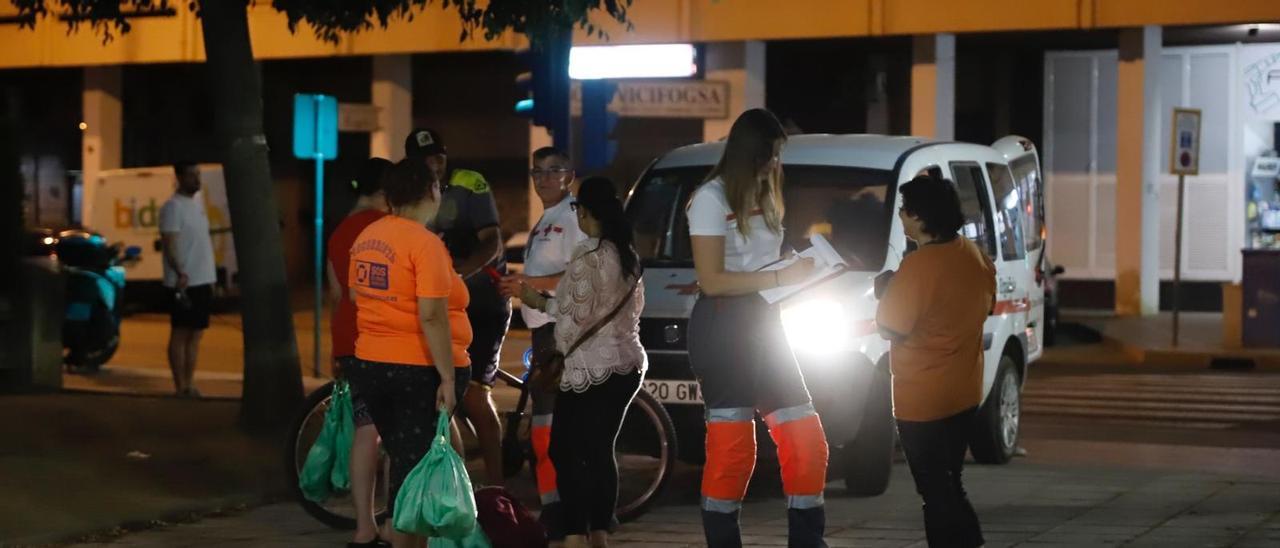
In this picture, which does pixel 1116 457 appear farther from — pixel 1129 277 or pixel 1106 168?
pixel 1106 168

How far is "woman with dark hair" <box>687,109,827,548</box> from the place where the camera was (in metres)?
7.04

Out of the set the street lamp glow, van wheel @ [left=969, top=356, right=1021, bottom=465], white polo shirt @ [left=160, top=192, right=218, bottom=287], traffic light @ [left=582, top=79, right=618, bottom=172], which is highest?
the street lamp glow

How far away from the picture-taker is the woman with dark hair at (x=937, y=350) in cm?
Answer: 704

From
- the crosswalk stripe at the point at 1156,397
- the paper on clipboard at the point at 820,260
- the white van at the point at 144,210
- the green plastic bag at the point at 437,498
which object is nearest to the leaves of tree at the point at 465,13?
the paper on clipboard at the point at 820,260

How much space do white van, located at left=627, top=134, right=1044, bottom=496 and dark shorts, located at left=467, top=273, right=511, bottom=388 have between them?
91 centimetres

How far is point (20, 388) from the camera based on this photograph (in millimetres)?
13953

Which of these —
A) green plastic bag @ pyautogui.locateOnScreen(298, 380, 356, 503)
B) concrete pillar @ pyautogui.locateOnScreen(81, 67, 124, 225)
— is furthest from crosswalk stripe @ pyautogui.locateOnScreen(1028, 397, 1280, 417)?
concrete pillar @ pyautogui.locateOnScreen(81, 67, 124, 225)

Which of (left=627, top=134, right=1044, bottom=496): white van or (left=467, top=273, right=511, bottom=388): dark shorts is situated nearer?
(left=467, top=273, right=511, bottom=388): dark shorts

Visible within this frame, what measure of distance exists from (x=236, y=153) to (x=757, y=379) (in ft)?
17.8

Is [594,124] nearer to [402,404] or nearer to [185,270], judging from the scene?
[185,270]

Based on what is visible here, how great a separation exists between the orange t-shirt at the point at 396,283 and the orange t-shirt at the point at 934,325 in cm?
164

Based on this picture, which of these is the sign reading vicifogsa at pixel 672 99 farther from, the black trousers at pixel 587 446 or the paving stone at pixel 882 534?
the black trousers at pixel 587 446

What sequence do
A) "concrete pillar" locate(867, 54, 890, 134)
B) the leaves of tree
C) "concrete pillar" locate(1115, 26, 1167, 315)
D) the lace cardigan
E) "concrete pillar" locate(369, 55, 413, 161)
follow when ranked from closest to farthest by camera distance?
the lace cardigan → the leaves of tree → "concrete pillar" locate(1115, 26, 1167, 315) → "concrete pillar" locate(867, 54, 890, 134) → "concrete pillar" locate(369, 55, 413, 161)

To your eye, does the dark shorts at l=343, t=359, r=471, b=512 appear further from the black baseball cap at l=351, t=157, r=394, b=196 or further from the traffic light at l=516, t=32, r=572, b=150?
the traffic light at l=516, t=32, r=572, b=150
